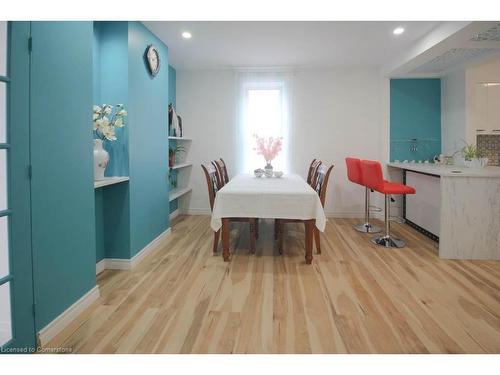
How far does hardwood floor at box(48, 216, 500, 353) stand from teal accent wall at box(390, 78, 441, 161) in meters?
2.18

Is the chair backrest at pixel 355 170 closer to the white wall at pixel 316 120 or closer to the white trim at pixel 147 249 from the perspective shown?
the white wall at pixel 316 120

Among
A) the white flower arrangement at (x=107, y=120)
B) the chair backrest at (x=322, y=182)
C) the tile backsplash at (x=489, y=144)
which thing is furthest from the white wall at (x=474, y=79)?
the white flower arrangement at (x=107, y=120)

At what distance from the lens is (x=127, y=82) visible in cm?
307

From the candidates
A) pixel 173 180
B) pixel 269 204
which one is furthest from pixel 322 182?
pixel 173 180

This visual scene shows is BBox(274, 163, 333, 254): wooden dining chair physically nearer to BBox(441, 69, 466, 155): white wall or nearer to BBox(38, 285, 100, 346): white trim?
BBox(38, 285, 100, 346): white trim

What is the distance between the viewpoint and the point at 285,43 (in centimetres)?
423

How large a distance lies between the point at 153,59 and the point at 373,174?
9.01 feet

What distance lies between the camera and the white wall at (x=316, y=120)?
17.8 feet

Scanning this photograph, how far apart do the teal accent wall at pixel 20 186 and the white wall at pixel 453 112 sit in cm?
517

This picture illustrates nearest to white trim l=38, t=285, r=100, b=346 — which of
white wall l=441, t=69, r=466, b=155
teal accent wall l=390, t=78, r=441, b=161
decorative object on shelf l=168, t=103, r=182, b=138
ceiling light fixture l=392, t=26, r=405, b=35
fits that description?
decorative object on shelf l=168, t=103, r=182, b=138

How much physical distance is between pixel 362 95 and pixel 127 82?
12.4 feet
